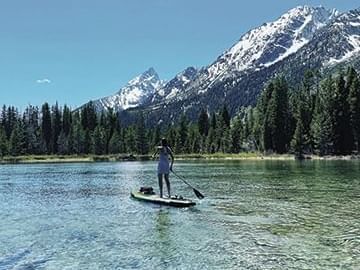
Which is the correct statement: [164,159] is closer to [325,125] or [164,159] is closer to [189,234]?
[189,234]

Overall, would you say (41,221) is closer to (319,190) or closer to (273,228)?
(273,228)

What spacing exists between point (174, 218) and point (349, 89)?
125327 mm

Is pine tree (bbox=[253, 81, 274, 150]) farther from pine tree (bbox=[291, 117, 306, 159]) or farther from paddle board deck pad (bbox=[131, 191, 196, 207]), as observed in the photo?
paddle board deck pad (bbox=[131, 191, 196, 207])

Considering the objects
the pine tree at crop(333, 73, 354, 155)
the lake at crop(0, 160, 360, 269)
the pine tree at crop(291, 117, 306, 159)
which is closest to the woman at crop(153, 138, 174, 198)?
the lake at crop(0, 160, 360, 269)

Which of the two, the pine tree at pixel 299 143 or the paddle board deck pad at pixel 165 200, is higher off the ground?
the pine tree at pixel 299 143

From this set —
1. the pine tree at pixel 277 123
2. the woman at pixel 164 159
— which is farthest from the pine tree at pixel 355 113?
the woman at pixel 164 159

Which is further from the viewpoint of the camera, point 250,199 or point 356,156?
point 356,156

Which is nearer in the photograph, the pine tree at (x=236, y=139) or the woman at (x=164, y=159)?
the woman at (x=164, y=159)

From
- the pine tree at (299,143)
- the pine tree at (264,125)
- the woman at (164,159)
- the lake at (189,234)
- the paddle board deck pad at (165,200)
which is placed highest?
the pine tree at (264,125)

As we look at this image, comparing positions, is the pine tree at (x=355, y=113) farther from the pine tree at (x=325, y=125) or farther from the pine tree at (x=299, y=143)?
the pine tree at (x=299, y=143)

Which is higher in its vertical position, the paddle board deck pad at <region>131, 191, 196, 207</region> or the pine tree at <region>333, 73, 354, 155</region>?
the pine tree at <region>333, 73, 354, 155</region>

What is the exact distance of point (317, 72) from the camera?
175750 millimetres

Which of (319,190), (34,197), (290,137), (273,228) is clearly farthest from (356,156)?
(273,228)

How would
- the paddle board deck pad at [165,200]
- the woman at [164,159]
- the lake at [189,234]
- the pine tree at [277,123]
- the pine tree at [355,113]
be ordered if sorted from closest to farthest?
the lake at [189,234] < the paddle board deck pad at [165,200] < the woman at [164,159] < the pine tree at [355,113] < the pine tree at [277,123]
